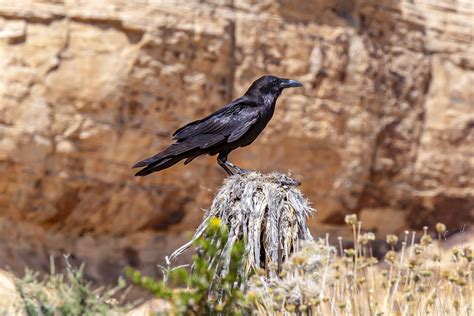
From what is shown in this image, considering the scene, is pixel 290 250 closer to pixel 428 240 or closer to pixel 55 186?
pixel 428 240

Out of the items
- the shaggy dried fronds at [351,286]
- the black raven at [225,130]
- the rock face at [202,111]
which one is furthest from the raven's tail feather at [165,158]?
the rock face at [202,111]

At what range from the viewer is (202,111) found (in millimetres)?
11461

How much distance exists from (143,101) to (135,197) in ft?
3.82

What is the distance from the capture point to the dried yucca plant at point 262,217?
17.3ft

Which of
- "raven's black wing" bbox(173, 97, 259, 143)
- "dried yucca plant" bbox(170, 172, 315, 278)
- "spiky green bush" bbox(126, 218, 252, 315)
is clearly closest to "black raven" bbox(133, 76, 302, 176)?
"raven's black wing" bbox(173, 97, 259, 143)

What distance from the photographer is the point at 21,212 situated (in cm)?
1102

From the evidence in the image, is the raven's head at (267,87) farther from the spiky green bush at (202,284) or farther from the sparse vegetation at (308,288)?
the spiky green bush at (202,284)

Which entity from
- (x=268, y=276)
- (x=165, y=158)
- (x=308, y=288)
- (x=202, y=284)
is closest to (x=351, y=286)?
(x=268, y=276)

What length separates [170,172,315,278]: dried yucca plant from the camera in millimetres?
5281

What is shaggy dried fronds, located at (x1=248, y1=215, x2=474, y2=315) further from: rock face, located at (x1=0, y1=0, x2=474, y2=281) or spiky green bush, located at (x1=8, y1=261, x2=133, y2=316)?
rock face, located at (x1=0, y1=0, x2=474, y2=281)

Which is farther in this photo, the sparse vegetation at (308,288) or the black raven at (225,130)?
the black raven at (225,130)

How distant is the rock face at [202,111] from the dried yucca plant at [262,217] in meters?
5.64

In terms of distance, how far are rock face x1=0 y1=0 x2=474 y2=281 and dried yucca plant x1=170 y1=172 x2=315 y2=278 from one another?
5637mm

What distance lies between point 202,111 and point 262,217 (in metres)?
6.19
